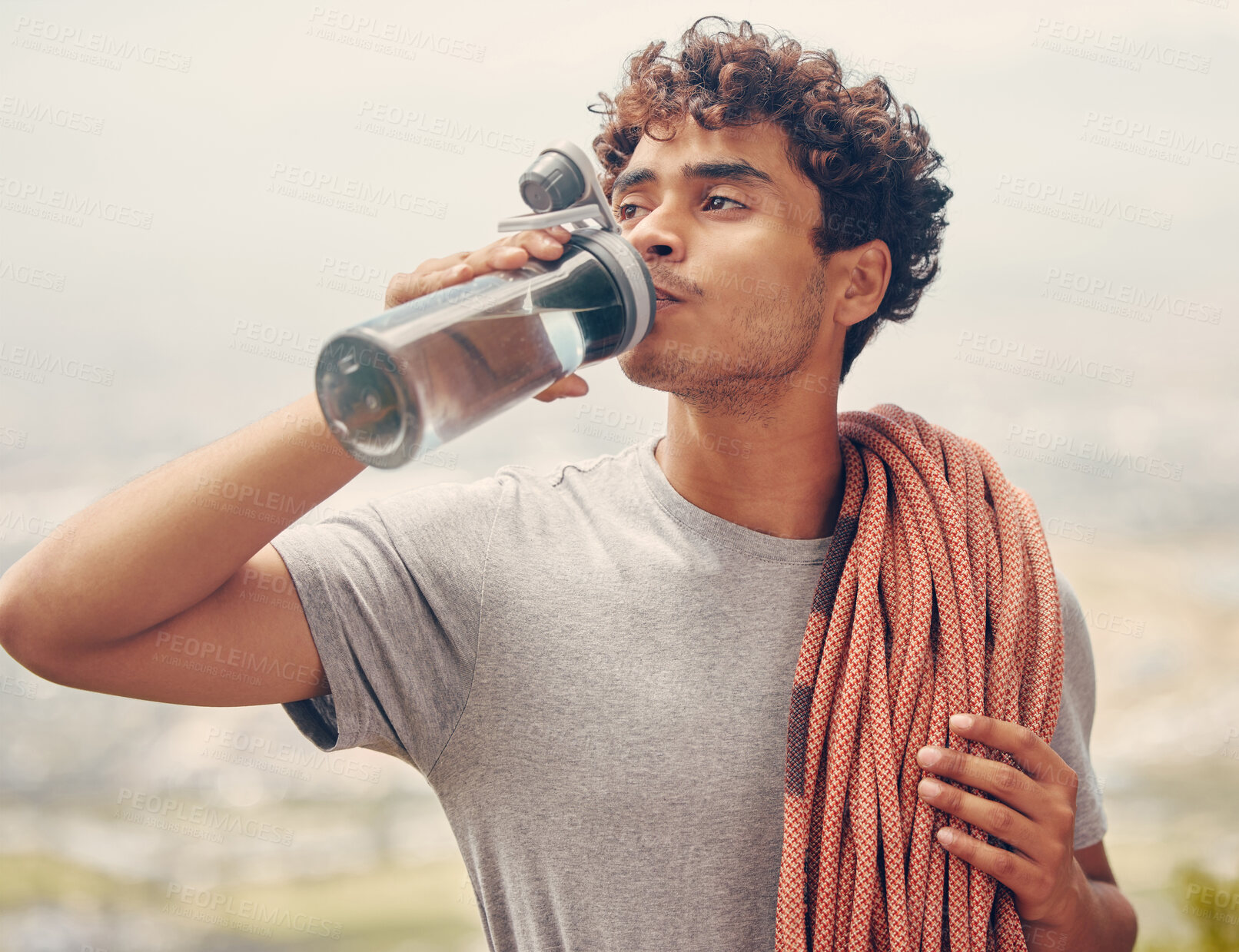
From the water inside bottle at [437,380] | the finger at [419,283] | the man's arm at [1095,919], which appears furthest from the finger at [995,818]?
the finger at [419,283]

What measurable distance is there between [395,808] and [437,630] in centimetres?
66

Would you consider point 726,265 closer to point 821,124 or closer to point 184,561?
point 821,124

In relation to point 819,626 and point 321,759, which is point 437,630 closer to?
point 819,626

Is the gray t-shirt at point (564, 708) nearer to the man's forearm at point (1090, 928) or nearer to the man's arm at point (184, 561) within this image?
the man's arm at point (184, 561)

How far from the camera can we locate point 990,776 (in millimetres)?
980

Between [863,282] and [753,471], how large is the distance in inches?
12.7

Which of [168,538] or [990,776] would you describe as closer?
[168,538]

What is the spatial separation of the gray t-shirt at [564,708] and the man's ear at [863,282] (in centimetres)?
43

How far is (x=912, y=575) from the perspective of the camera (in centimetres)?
110

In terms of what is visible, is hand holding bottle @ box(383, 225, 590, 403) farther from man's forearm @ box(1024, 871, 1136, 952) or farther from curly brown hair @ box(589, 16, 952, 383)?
man's forearm @ box(1024, 871, 1136, 952)

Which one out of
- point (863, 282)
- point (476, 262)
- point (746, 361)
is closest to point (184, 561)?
point (476, 262)

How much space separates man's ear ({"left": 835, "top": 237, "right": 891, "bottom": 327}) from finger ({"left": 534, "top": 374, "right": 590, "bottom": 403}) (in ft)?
1.61

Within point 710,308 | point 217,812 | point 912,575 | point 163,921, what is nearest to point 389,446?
point 710,308

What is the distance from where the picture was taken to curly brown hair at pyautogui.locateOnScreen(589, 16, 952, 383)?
1.22 m
